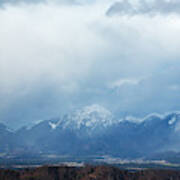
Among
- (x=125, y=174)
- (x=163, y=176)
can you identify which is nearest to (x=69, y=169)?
(x=125, y=174)

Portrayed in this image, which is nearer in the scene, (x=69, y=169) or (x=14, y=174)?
(x=14, y=174)

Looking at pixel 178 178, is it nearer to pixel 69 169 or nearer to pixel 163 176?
pixel 163 176

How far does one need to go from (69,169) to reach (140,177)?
105ft

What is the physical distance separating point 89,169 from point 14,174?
110 feet

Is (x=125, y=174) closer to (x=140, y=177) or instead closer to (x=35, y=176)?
(x=140, y=177)

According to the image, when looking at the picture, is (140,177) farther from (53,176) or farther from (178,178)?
(53,176)

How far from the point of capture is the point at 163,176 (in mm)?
197250

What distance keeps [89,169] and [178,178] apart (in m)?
40.0

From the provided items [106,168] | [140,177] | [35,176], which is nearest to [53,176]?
[35,176]

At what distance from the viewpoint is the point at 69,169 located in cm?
19925

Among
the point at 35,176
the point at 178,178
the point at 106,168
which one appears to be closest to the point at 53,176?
the point at 35,176

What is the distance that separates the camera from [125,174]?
195125 mm

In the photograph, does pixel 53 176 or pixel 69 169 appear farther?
pixel 69 169

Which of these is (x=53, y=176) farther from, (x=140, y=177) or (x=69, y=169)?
(x=140, y=177)
